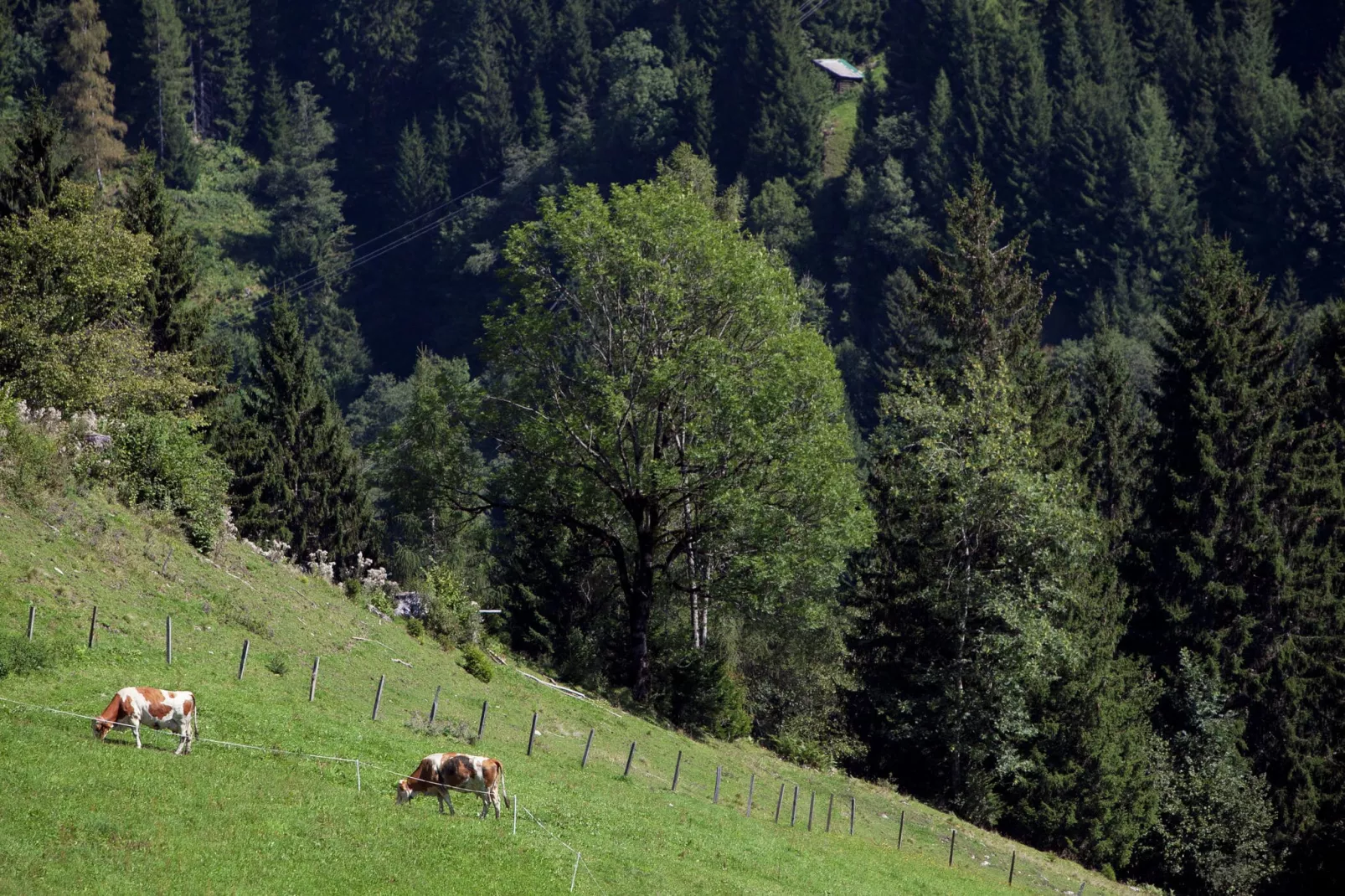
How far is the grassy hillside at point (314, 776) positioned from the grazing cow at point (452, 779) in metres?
0.43

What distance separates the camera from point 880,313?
16225 centimetres

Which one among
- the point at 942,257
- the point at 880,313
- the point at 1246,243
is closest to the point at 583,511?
the point at 942,257

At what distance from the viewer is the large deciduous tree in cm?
5262

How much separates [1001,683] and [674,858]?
2653 cm

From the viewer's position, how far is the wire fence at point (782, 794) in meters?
41.6

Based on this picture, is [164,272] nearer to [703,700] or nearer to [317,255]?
[703,700]

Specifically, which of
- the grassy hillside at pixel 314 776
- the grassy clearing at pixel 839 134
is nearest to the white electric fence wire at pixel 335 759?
the grassy hillside at pixel 314 776

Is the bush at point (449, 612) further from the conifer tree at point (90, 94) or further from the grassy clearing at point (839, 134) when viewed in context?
the grassy clearing at point (839, 134)

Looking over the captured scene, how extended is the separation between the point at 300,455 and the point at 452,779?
48488mm

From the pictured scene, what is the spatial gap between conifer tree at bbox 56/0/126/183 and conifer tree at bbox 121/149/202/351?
339 ft

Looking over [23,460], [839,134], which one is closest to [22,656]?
[23,460]

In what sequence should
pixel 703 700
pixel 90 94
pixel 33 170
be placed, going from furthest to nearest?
pixel 90 94 → pixel 33 170 → pixel 703 700

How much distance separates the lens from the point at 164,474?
144 feet

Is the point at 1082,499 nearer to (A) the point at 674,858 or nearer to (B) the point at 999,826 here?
(B) the point at 999,826
